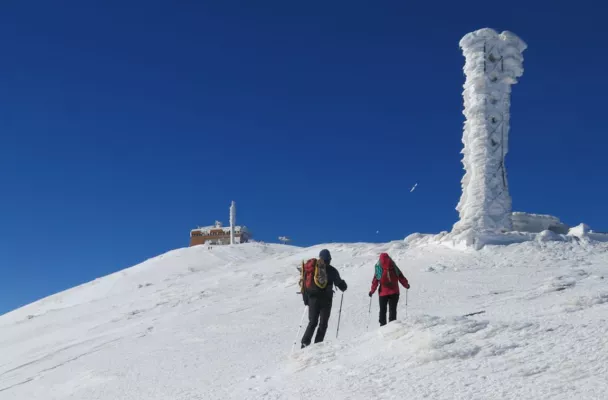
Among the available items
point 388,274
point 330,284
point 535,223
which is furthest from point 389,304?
point 535,223

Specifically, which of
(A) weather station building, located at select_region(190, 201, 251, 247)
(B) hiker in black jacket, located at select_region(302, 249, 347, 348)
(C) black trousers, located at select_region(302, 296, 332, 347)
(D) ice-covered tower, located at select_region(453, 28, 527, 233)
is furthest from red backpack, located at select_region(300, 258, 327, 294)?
(A) weather station building, located at select_region(190, 201, 251, 247)

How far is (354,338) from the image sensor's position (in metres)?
9.22

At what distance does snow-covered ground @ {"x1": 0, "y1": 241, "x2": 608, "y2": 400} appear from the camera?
670 centimetres

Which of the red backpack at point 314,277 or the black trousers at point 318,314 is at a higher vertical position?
the red backpack at point 314,277

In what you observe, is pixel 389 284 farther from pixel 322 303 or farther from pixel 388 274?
pixel 322 303

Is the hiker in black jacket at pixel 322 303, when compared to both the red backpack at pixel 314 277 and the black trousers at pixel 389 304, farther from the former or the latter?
the black trousers at pixel 389 304

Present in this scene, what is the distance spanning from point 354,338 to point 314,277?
3.68 ft

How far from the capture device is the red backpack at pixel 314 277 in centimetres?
955

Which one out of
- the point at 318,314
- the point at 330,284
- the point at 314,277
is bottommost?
the point at 318,314

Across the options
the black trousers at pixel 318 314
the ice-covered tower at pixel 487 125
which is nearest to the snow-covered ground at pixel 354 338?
the black trousers at pixel 318 314

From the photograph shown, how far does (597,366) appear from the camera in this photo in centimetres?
626

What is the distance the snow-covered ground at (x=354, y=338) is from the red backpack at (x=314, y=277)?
90 centimetres

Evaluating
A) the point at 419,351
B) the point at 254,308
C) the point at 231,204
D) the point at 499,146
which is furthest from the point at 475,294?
the point at 231,204

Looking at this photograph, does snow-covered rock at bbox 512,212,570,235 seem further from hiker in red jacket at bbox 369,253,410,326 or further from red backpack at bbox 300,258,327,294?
red backpack at bbox 300,258,327,294
